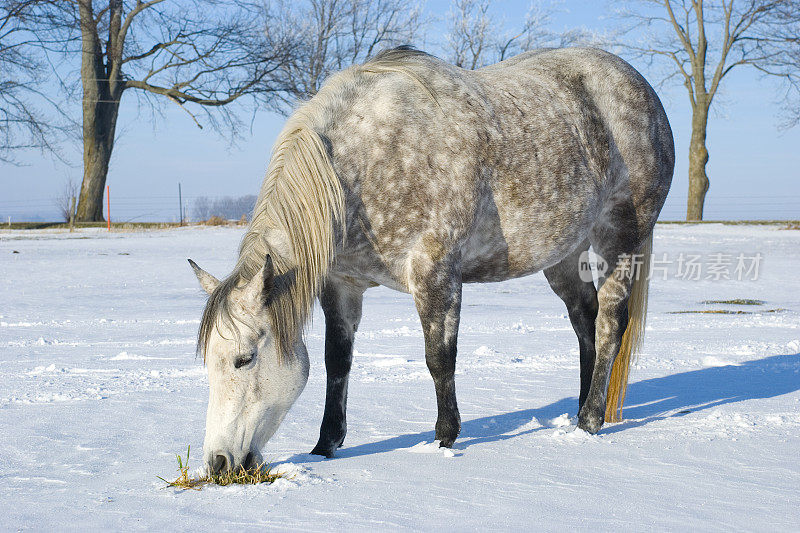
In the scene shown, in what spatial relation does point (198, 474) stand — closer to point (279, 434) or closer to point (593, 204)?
point (279, 434)

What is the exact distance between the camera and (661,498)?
2.65m

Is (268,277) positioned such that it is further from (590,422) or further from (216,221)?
(216,221)

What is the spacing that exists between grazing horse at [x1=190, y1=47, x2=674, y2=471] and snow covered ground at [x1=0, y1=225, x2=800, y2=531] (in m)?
0.29

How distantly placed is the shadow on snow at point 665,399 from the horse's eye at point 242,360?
645 mm

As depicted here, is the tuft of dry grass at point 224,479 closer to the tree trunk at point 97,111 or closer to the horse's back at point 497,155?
the horse's back at point 497,155

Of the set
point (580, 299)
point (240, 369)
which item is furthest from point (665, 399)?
point (240, 369)

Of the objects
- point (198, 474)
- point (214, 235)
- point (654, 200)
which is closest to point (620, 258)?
point (654, 200)

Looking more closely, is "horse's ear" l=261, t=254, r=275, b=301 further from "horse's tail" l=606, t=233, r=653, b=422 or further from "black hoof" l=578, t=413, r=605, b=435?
"horse's tail" l=606, t=233, r=653, b=422

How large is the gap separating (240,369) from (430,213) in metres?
1.02

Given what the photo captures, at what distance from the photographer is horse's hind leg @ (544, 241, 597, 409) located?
440cm

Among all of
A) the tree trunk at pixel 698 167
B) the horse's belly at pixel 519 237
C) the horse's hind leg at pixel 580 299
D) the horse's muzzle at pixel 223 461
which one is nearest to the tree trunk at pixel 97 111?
the tree trunk at pixel 698 167

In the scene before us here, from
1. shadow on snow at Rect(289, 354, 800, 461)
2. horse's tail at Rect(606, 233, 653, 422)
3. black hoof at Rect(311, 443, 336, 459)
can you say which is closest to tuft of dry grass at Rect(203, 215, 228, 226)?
shadow on snow at Rect(289, 354, 800, 461)

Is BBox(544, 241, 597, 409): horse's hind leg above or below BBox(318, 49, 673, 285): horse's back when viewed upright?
below

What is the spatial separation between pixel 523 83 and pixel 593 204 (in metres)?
0.71
